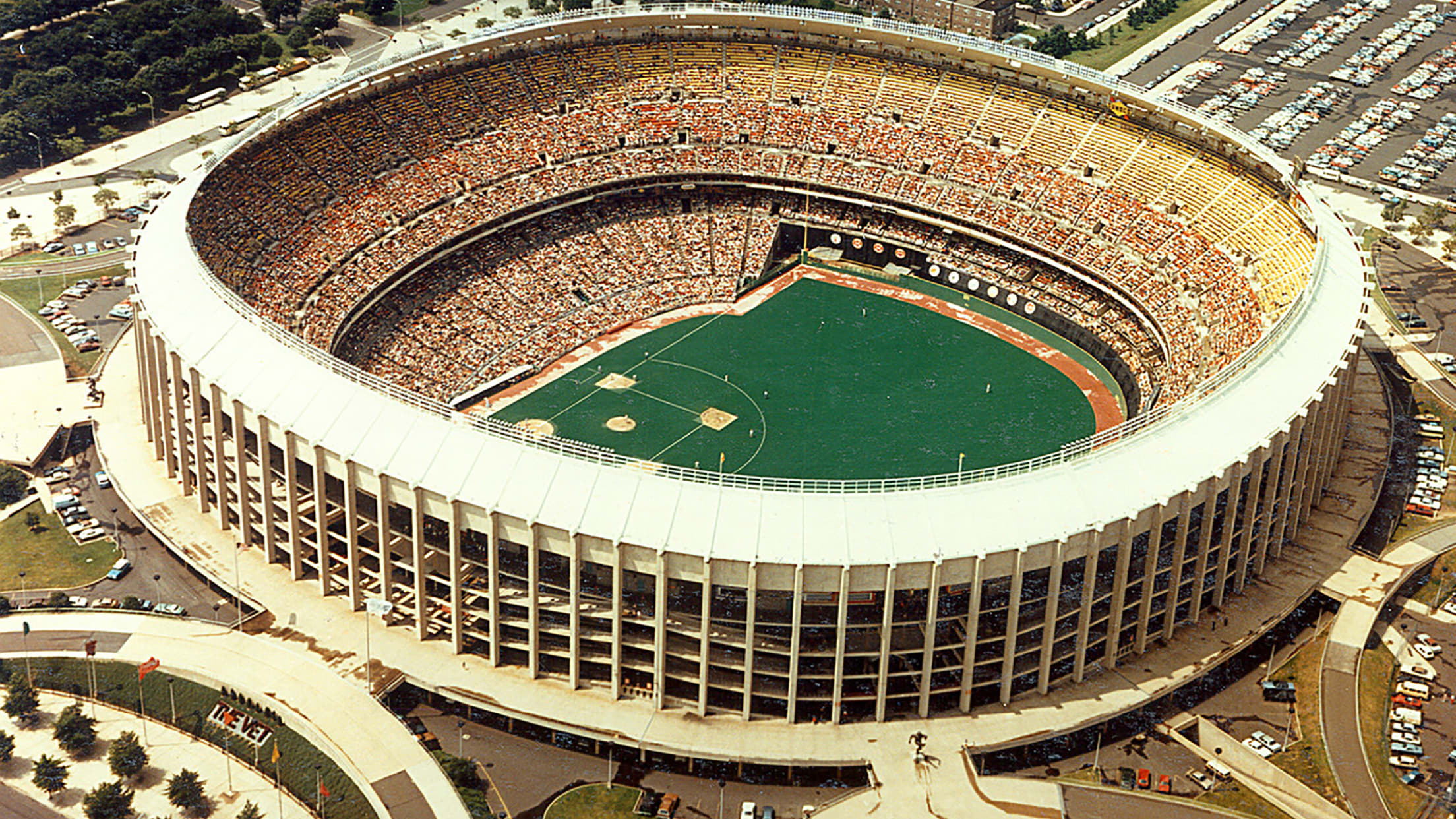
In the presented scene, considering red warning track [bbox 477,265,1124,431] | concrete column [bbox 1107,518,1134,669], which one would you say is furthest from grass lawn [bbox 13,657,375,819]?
concrete column [bbox 1107,518,1134,669]

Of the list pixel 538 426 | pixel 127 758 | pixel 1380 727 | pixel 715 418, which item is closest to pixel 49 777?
pixel 127 758

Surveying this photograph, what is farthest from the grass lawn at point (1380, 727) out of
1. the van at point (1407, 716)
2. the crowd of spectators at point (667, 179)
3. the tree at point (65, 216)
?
the tree at point (65, 216)

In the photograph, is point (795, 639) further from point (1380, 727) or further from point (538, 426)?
point (538, 426)

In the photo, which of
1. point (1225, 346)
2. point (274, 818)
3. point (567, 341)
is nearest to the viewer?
point (274, 818)

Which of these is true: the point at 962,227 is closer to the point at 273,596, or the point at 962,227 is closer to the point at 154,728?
the point at 273,596

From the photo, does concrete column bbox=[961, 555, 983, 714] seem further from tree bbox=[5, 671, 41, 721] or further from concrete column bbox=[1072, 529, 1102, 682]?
tree bbox=[5, 671, 41, 721]

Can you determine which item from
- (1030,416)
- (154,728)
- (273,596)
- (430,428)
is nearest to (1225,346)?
(1030,416)
